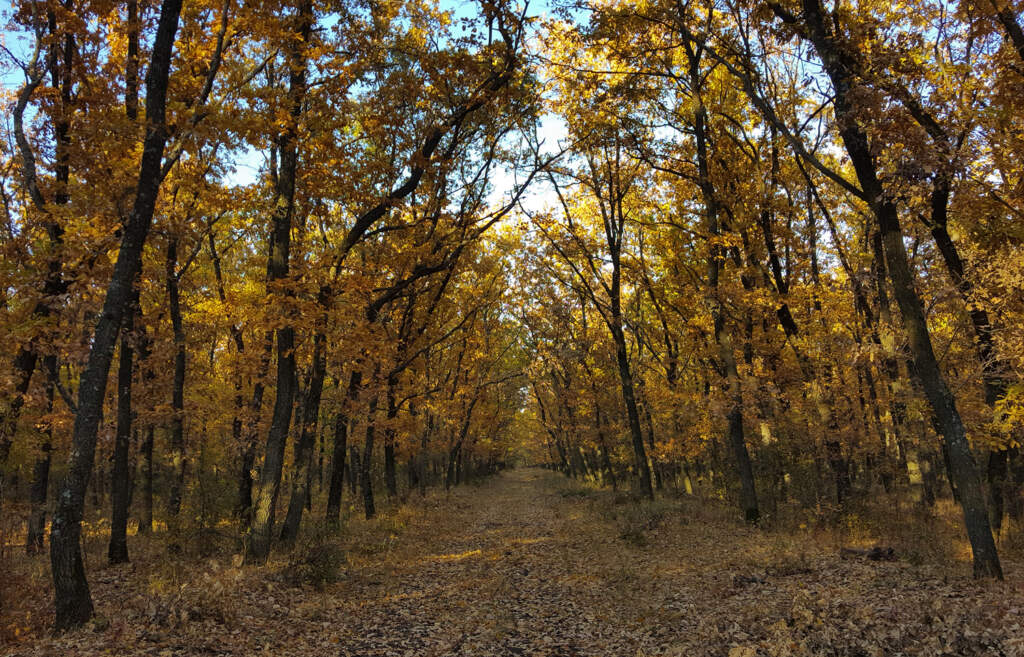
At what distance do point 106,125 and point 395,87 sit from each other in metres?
6.63

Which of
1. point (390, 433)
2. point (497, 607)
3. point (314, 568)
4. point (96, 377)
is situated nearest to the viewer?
point (96, 377)

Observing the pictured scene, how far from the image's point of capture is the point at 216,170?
15.8 metres

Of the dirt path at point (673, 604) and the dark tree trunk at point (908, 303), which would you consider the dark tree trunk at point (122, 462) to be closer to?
the dirt path at point (673, 604)

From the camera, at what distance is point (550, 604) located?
10.1 m

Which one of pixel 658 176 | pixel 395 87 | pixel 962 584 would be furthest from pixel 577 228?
pixel 962 584

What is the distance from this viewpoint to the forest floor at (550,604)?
6836 mm

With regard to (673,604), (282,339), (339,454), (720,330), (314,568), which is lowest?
(673,604)

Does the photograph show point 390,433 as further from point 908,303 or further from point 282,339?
point 908,303

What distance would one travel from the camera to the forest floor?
6.84m

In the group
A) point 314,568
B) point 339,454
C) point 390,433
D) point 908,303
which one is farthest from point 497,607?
point 390,433

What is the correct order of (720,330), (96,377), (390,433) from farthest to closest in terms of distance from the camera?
(390,433) → (720,330) → (96,377)

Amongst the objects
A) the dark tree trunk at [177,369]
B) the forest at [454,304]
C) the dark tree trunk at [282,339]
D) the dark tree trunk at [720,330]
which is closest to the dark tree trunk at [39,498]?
the forest at [454,304]

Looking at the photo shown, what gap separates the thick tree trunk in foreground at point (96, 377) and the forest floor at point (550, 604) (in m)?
0.57

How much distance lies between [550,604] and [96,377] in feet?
28.0
